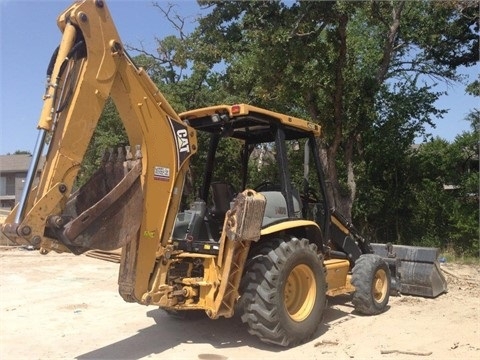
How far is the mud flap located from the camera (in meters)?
4.61

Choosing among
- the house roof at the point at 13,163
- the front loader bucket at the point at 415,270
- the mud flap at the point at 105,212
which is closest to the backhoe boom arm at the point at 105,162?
the mud flap at the point at 105,212

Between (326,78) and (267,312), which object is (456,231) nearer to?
(326,78)

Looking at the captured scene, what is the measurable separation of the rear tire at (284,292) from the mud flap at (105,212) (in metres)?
1.40

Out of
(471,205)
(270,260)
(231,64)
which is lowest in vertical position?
(270,260)

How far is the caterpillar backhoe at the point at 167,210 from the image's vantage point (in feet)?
15.5

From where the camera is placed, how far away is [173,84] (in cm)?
1834

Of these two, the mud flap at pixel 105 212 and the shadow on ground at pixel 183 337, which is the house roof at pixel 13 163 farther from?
the mud flap at pixel 105 212

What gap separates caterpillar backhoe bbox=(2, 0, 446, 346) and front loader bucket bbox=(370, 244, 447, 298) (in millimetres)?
1257

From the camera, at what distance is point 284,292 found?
5.79m

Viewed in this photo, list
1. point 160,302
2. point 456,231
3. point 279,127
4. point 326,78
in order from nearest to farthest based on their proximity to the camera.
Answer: point 160,302 < point 279,127 < point 326,78 < point 456,231

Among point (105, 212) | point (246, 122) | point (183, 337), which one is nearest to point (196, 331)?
point (183, 337)

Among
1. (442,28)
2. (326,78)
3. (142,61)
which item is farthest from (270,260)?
(142,61)

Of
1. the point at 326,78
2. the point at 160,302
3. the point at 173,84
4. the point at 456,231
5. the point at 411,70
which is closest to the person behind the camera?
the point at 160,302

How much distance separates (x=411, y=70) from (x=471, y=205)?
447cm
